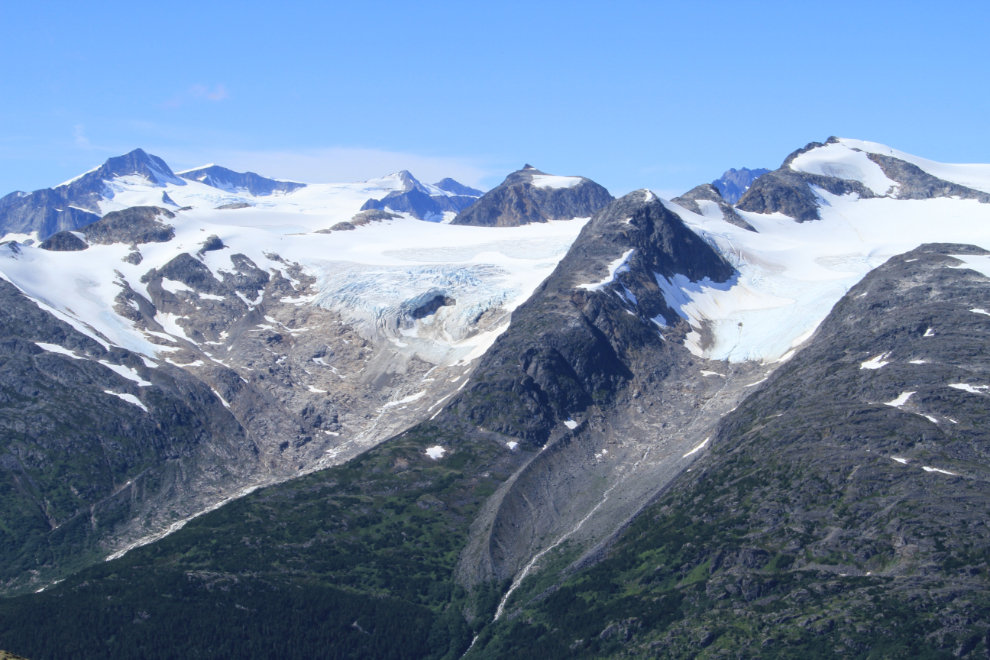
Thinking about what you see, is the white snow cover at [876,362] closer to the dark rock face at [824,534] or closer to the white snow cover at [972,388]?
the dark rock face at [824,534]

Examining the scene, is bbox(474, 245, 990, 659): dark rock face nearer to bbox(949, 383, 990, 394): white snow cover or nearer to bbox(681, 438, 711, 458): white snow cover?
bbox(949, 383, 990, 394): white snow cover

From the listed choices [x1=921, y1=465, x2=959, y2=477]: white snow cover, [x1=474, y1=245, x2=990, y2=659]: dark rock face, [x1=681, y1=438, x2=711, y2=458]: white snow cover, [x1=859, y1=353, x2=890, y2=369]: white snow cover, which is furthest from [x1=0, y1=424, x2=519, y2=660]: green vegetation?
[x1=859, y1=353, x2=890, y2=369]: white snow cover

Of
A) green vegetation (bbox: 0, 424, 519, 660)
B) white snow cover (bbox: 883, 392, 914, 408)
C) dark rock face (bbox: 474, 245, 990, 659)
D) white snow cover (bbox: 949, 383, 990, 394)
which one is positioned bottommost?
green vegetation (bbox: 0, 424, 519, 660)

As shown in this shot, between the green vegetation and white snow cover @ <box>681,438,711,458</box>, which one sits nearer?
the green vegetation

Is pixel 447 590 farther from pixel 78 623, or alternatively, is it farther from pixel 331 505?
pixel 78 623

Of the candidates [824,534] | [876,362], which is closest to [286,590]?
[824,534]

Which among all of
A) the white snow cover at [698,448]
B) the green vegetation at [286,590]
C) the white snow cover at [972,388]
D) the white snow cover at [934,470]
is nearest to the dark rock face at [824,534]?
the white snow cover at [934,470]

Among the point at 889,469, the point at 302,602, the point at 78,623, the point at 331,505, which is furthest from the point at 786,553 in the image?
the point at 78,623

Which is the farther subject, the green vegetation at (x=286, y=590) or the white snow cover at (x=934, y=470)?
the green vegetation at (x=286, y=590)

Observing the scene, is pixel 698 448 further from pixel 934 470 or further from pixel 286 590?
pixel 286 590
